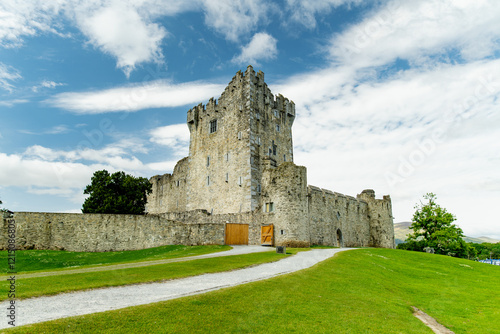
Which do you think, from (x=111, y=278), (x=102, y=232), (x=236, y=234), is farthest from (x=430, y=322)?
(x=102, y=232)

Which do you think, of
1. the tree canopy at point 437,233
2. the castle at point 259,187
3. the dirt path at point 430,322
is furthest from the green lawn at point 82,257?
the tree canopy at point 437,233

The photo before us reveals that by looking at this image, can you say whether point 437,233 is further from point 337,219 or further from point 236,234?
point 236,234

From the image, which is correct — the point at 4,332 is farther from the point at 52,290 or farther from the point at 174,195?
the point at 174,195

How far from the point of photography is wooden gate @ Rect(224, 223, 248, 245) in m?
32.1

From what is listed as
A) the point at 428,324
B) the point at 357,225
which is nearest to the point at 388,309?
the point at 428,324

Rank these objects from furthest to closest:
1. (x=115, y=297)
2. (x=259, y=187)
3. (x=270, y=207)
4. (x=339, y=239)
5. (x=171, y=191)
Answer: (x=171, y=191) → (x=339, y=239) → (x=259, y=187) → (x=270, y=207) → (x=115, y=297)

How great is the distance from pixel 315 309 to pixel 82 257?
2332 centimetres

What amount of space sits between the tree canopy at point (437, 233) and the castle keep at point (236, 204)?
6038 millimetres

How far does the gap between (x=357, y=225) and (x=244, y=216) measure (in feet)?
61.4

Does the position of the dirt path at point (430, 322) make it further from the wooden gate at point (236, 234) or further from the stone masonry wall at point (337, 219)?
the stone masonry wall at point (337, 219)

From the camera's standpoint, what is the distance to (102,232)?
31.7 meters

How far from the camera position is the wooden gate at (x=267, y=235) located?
31.9 m

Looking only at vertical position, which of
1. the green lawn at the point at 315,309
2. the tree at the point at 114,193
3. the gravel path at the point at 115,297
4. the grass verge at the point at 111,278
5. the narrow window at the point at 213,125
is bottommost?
the green lawn at the point at 315,309

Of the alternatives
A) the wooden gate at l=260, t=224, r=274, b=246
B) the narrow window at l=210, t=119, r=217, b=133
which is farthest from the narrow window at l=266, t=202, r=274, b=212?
the narrow window at l=210, t=119, r=217, b=133
